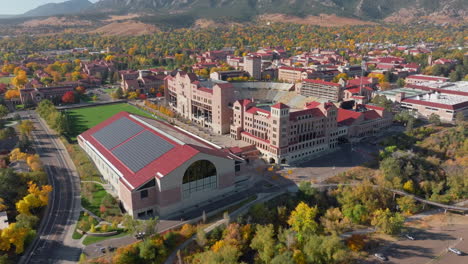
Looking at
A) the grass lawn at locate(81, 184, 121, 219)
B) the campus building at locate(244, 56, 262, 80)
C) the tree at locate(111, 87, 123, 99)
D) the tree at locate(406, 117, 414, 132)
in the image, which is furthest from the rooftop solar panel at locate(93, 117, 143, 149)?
the campus building at locate(244, 56, 262, 80)

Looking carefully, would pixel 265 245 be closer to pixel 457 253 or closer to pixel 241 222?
pixel 241 222

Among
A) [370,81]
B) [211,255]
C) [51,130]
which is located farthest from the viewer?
[370,81]

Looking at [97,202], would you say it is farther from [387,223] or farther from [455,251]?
[455,251]

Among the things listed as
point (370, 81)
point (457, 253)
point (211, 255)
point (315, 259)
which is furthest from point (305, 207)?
point (370, 81)

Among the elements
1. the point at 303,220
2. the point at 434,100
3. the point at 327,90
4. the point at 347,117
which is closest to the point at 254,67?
the point at 327,90

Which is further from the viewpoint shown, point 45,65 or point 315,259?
point 45,65

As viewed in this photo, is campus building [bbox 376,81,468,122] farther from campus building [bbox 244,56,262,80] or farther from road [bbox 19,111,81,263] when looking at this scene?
road [bbox 19,111,81,263]

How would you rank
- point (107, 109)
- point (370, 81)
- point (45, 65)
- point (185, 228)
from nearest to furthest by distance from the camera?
1. point (185, 228)
2. point (107, 109)
3. point (370, 81)
4. point (45, 65)

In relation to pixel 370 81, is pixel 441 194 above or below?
below
